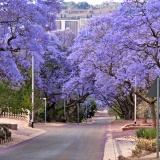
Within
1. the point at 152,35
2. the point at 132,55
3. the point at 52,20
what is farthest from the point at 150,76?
the point at 52,20

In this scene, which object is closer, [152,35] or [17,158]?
[17,158]

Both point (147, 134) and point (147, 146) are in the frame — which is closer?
point (147, 146)

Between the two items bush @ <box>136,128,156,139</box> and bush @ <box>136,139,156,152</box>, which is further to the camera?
bush @ <box>136,128,156,139</box>

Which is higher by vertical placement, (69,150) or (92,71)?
(92,71)

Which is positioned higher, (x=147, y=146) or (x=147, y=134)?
(x=147, y=134)

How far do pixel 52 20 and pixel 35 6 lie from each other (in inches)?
145

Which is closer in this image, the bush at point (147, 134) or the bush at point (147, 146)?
the bush at point (147, 146)

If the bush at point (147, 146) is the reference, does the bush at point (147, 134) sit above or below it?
above

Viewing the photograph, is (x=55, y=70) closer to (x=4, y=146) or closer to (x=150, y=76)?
(x=150, y=76)

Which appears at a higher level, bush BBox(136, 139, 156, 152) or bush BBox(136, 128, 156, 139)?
bush BBox(136, 128, 156, 139)

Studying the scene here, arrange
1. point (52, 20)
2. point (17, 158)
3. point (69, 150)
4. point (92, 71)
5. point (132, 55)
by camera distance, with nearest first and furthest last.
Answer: point (17, 158) < point (69, 150) < point (52, 20) < point (132, 55) < point (92, 71)

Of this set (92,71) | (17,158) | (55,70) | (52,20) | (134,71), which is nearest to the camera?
(17,158)

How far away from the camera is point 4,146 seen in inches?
930

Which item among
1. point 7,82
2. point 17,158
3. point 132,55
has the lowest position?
point 17,158
